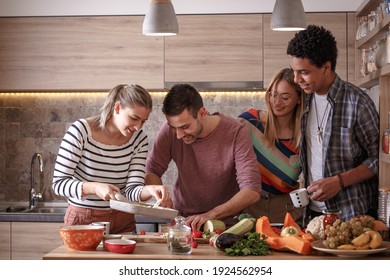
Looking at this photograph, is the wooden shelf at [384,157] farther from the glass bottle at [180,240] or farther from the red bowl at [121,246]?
the red bowl at [121,246]

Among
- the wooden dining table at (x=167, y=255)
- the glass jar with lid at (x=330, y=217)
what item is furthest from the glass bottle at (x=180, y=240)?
the glass jar with lid at (x=330, y=217)

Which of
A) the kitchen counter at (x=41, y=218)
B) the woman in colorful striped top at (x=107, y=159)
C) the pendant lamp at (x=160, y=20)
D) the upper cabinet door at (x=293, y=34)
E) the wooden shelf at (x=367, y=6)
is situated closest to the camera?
the woman in colorful striped top at (x=107, y=159)

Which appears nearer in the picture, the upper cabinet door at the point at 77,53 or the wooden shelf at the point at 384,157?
the wooden shelf at the point at 384,157

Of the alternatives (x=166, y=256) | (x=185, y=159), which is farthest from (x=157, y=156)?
(x=166, y=256)

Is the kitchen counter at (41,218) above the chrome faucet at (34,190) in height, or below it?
below

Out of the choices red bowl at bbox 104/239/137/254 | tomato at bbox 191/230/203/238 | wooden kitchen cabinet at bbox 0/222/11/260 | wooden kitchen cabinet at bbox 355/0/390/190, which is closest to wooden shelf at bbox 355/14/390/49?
wooden kitchen cabinet at bbox 355/0/390/190

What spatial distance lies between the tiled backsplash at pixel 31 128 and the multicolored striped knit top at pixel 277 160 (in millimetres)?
1866

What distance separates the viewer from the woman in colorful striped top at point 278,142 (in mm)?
3211

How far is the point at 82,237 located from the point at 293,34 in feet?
8.23

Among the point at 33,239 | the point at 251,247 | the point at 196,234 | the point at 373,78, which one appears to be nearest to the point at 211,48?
the point at 373,78

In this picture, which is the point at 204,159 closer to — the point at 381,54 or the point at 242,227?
the point at 242,227

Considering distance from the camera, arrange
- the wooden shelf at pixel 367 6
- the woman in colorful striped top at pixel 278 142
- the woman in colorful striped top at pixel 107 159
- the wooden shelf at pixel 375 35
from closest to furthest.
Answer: the woman in colorful striped top at pixel 107 159 → the woman in colorful striped top at pixel 278 142 → the wooden shelf at pixel 375 35 → the wooden shelf at pixel 367 6

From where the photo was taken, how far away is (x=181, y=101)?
9.60 feet
